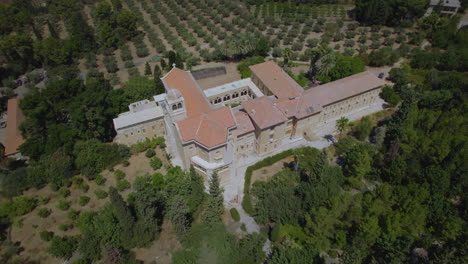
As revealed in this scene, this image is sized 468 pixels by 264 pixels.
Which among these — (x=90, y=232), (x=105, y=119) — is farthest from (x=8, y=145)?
(x=90, y=232)

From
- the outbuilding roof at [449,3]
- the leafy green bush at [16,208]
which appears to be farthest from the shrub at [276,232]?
the outbuilding roof at [449,3]

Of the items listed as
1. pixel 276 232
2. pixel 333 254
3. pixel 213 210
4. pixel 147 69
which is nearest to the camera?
pixel 333 254

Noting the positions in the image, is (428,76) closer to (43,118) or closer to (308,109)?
(308,109)

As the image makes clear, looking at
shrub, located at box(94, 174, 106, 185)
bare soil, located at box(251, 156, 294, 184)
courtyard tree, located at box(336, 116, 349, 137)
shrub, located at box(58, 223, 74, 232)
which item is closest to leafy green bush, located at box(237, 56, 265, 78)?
courtyard tree, located at box(336, 116, 349, 137)

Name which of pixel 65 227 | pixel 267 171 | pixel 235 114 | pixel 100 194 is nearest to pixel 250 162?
pixel 267 171

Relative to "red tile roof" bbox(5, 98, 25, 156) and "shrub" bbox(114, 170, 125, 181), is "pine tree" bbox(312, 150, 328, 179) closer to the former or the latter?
"shrub" bbox(114, 170, 125, 181)

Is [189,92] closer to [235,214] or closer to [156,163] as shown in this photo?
[156,163]

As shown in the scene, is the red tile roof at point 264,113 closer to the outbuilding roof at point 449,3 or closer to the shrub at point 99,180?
the shrub at point 99,180
